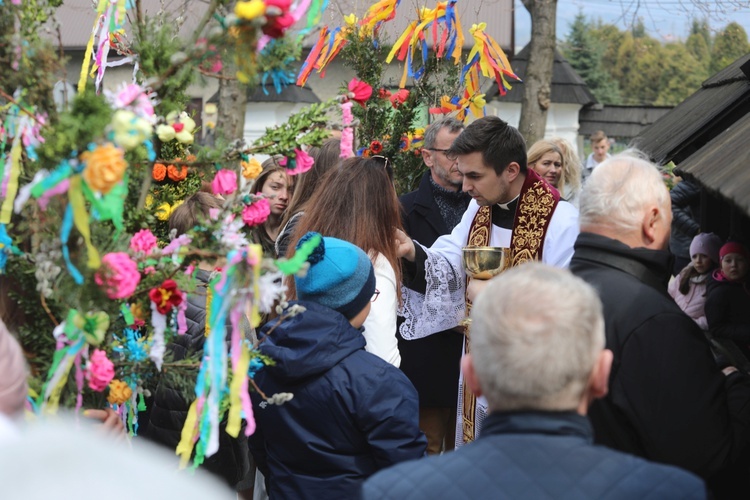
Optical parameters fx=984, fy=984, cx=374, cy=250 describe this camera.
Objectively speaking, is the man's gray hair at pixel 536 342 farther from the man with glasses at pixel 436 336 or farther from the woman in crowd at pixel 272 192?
the woman in crowd at pixel 272 192

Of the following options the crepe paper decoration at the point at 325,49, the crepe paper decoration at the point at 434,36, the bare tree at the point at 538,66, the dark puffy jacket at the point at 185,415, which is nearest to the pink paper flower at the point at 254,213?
the dark puffy jacket at the point at 185,415

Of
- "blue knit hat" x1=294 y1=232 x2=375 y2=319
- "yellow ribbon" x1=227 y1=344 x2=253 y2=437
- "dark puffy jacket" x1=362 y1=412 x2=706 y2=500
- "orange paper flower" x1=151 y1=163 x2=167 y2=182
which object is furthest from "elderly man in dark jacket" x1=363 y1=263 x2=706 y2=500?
"orange paper flower" x1=151 y1=163 x2=167 y2=182

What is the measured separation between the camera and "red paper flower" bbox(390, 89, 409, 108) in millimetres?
6133

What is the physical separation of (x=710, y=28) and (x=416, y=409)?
8.82 metres

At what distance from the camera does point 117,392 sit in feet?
7.61

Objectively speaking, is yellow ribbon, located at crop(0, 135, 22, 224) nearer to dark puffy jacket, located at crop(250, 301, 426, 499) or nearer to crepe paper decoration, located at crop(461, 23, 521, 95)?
dark puffy jacket, located at crop(250, 301, 426, 499)

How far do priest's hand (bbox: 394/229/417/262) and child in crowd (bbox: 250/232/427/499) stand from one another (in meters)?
1.01

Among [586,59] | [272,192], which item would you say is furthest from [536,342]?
[586,59]

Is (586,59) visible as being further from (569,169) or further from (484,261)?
(484,261)

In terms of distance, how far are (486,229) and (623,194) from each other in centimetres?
169

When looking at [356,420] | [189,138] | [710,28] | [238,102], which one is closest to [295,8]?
[189,138]

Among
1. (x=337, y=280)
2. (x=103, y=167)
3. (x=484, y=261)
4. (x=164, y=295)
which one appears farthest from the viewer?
(x=484, y=261)

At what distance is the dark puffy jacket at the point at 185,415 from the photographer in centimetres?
380

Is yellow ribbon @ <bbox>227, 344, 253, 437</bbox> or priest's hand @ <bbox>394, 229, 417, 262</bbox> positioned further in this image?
priest's hand @ <bbox>394, 229, 417, 262</bbox>
